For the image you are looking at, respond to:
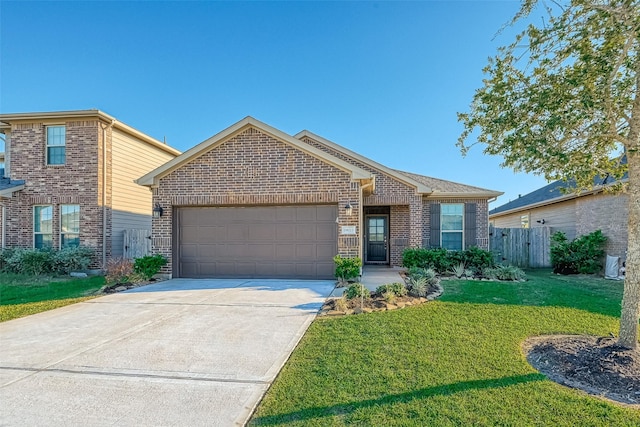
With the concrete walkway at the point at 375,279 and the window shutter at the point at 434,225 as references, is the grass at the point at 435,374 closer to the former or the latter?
the concrete walkway at the point at 375,279

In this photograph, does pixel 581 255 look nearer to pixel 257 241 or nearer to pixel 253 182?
pixel 257 241

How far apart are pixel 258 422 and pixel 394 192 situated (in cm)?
1062

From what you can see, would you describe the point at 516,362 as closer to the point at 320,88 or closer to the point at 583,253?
the point at 583,253

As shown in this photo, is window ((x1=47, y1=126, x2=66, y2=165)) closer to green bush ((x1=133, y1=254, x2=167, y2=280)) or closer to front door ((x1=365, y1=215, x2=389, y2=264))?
green bush ((x1=133, y1=254, x2=167, y2=280))

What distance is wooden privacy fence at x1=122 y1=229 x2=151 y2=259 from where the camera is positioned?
1278 centimetres

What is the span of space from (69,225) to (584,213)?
19587mm

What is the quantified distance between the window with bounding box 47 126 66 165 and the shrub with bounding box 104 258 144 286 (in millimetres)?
5646

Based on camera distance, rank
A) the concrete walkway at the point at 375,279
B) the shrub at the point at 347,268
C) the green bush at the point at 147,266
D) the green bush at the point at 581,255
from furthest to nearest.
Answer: the green bush at the point at 581,255
the green bush at the point at 147,266
the shrub at the point at 347,268
the concrete walkway at the point at 375,279

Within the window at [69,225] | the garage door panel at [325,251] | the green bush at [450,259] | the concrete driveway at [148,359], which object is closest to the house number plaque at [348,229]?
the garage door panel at [325,251]

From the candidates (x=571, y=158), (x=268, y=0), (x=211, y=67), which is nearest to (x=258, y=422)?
(x=571, y=158)

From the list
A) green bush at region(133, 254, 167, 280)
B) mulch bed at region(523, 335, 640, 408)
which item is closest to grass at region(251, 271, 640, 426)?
mulch bed at region(523, 335, 640, 408)

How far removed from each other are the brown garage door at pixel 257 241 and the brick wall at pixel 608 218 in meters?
9.17

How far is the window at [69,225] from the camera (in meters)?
12.1

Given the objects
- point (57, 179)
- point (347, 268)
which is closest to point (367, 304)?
point (347, 268)
